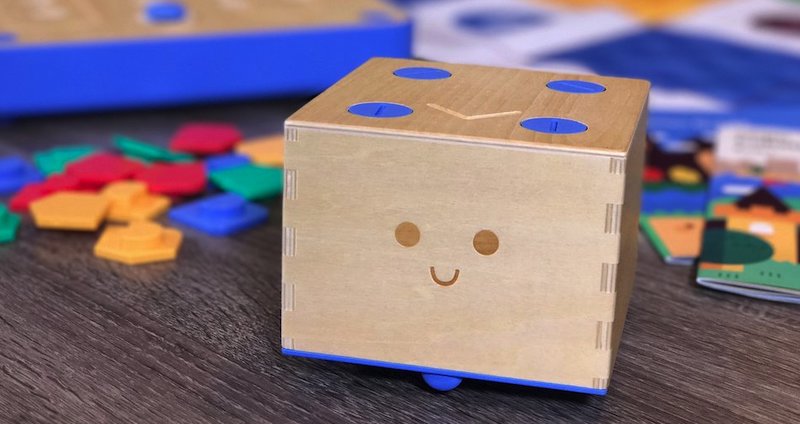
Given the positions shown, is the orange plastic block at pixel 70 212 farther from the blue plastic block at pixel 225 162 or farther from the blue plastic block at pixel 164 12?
the blue plastic block at pixel 164 12

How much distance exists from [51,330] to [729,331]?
1.87ft

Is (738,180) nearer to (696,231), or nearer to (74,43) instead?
(696,231)

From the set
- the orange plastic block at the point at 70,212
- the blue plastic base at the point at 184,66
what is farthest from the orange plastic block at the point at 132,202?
the blue plastic base at the point at 184,66

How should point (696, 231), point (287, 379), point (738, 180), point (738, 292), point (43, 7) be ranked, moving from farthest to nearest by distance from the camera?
point (43, 7), point (738, 180), point (696, 231), point (738, 292), point (287, 379)

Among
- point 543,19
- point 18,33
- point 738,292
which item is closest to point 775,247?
point 738,292

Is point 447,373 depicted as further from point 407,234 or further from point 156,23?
point 156,23

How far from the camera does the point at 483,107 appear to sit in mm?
726

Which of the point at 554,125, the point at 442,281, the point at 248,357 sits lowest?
the point at 248,357

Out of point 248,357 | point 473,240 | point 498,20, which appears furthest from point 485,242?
point 498,20

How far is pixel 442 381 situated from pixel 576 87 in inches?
9.7

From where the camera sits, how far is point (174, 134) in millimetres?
1342

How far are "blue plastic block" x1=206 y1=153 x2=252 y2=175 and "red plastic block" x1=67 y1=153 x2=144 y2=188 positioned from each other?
8 cm

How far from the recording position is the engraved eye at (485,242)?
2.24ft

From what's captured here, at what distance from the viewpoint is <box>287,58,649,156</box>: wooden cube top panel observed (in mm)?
665
